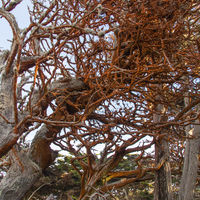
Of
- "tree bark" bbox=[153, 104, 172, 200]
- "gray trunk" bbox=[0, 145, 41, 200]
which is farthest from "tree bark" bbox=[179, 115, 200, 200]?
"gray trunk" bbox=[0, 145, 41, 200]

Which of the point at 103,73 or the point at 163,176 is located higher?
the point at 103,73

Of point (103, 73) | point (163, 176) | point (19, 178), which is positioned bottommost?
point (163, 176)

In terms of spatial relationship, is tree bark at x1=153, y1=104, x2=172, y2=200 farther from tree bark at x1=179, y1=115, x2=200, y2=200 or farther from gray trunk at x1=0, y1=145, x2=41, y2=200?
gray trunk at x1=0, y1=145, x2=41, y2=200

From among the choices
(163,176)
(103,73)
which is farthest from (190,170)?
(103,73)

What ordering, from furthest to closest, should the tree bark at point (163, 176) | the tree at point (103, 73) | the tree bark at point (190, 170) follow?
the tree bark at point (190, 170)
the tree bark at point (163, 176)
the tree at point (103, 73)

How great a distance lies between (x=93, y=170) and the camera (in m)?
3.98

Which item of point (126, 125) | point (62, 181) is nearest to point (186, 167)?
point (126, 125)

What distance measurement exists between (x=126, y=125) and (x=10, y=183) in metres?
2.33

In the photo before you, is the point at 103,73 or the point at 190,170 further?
the point at 190,170

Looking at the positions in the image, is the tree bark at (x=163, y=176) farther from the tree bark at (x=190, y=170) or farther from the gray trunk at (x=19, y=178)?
the gray trunk at (x=19, y=178)

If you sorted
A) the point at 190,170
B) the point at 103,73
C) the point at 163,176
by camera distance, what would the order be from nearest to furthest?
the point at 103,73 → the point at 163,176 → the point at 190,170

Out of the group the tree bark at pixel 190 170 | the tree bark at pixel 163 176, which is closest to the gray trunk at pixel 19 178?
the tree bark at pixel 163 176

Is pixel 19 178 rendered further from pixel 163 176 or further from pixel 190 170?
pixel 190 170

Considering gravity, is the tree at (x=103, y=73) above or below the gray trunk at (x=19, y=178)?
above
